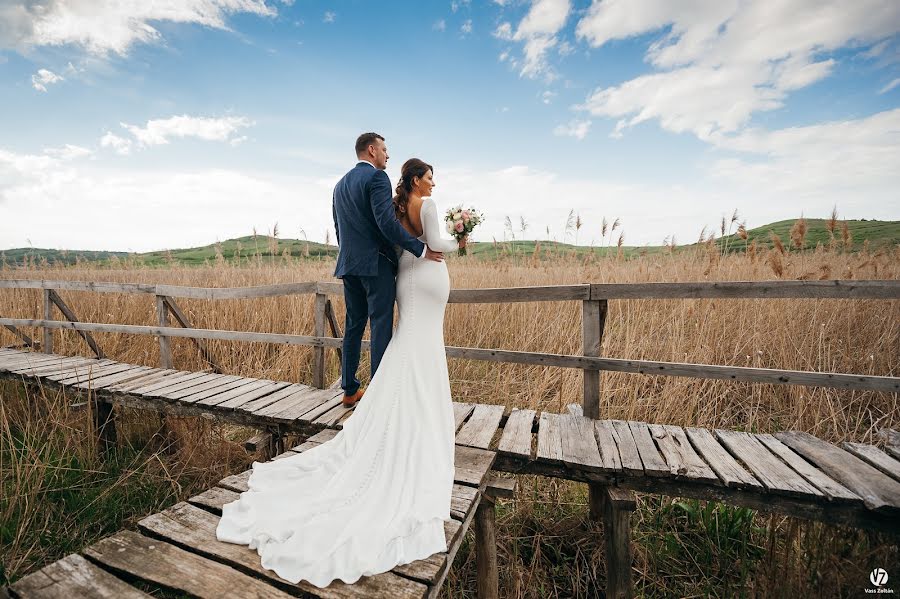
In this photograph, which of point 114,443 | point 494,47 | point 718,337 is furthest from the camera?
point 494,47

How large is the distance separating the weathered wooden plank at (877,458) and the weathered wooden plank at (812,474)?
0.34 meters

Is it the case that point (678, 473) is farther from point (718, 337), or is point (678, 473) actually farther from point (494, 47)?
point (494, 47)

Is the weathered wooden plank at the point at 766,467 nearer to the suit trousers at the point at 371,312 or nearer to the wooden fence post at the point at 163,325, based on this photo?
the suit trousers at the point at 371,312

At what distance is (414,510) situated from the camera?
1.72 m

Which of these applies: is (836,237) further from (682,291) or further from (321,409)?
(321,409)

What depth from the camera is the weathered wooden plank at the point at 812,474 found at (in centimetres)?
187

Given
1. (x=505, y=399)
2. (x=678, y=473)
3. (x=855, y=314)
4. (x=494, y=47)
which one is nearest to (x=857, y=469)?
(x=678, y=473)

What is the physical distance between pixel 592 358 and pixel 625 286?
56 cm

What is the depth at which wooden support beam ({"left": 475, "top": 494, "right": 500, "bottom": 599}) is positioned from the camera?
2188mm

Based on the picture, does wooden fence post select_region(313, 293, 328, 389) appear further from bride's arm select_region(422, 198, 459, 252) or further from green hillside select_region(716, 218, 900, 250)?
green hillside select_region(716, 218, 900, 250)

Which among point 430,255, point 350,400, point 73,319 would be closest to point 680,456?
point 430,255

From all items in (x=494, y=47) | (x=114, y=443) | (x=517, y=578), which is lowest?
(x=517, y=578)

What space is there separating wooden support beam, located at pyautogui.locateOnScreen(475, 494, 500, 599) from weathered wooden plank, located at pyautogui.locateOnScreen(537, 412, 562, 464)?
1.38 feet

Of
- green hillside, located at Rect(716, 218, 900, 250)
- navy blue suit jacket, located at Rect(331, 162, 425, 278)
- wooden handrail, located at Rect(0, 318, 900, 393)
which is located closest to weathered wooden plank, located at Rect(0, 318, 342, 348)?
wooden handrail, located at Rect(0, 318, 900, 393)
